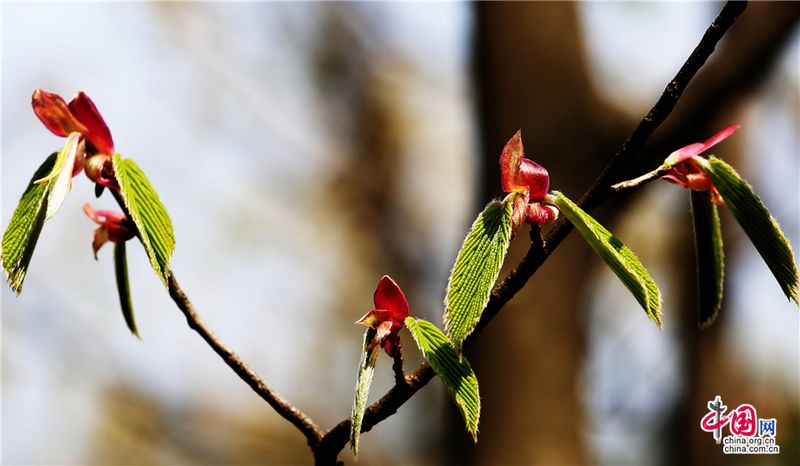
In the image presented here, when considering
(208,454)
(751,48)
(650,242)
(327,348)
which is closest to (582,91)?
(751,48)

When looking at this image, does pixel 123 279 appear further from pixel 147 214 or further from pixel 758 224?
pixel 758 224

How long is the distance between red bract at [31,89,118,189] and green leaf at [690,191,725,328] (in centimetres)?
36

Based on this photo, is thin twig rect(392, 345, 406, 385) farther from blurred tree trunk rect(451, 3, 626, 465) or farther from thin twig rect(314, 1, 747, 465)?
blurred tree trunk rect(451, 3, 626, 465)

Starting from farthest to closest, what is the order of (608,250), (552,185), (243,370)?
(552,185) → (243,370) → (608,250)

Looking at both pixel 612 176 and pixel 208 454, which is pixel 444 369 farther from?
pixel 208 454

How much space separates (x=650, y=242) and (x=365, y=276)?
1.19m

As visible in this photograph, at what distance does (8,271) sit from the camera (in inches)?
17.6

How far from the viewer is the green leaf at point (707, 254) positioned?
477mm

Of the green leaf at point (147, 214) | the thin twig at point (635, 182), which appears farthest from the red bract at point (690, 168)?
the green leaf at point (147, 214)

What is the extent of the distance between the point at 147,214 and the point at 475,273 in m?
0.20

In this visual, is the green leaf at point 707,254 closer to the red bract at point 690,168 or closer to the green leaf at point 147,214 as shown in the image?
the red bract at point 690,168

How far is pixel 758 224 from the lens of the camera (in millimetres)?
416

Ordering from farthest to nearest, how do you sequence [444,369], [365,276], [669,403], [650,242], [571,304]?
[365,276] → [650,242] → [669,403] → [571,304] → [444,369]

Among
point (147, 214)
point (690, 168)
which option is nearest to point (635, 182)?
point (690, 168)
